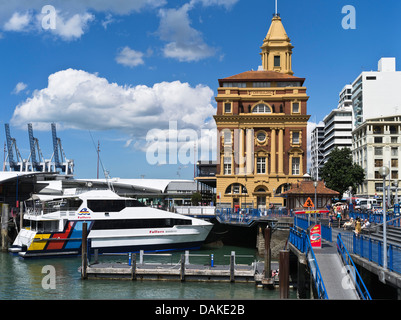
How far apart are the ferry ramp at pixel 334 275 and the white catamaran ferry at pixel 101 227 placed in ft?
76.2

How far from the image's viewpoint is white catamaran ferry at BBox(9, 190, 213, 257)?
127ft

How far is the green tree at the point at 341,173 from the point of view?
75.5 metres

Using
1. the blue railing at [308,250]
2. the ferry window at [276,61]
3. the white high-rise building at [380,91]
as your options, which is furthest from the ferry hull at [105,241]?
the white high-rise building at [380,91]

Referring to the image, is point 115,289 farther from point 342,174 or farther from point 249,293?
point 342,174

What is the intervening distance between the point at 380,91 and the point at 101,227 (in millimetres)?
91369

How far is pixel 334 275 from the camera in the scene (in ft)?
52.2

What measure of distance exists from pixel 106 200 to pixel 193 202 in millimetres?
43981

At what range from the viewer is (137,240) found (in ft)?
134

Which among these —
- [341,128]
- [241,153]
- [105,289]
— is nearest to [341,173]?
[241,153]

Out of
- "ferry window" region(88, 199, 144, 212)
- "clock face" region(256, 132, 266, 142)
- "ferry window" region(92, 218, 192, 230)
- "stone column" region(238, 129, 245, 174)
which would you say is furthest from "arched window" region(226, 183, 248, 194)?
"ferry window" region(88, 199, 144, 212)

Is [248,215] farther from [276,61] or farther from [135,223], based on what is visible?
[276,61]

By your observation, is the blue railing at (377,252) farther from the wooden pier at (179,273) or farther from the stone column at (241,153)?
the stone column at (241,153)

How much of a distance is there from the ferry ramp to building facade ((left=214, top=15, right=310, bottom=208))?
44442 millimetres
